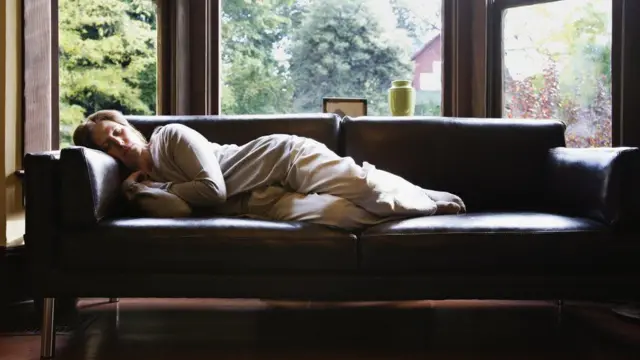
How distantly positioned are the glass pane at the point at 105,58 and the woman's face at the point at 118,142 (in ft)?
2.17

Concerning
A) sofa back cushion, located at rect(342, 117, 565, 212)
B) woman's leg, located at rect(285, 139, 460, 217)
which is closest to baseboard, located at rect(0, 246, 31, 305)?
woman's leg, located at rect(285, 139, 460, 217)

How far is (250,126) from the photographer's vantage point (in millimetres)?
2559

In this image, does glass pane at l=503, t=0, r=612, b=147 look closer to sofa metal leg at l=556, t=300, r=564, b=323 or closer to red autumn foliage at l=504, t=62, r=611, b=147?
red autumn foliage at l=504, t=62, r=611, b=147

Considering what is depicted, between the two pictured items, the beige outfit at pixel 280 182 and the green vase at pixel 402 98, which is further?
the green vase at pixel 402 98

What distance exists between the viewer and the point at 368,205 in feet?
6.60

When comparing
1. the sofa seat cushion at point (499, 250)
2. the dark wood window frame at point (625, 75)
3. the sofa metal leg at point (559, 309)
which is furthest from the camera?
the dark wood window frame at point (625, 75)

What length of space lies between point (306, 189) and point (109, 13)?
1488mm

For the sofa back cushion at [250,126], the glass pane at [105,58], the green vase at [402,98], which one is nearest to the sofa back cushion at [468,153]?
the sofa back cushion at [250,126]

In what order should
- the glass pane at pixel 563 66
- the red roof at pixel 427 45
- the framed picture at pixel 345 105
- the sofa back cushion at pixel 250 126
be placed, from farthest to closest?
the red roof at pixel 427 45 → the framed picture at pixel 345 105 → the glass pane at pixel 563 66 → the sofa back cushion at pixel 250 126

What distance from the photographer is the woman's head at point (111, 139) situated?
223 centimetres

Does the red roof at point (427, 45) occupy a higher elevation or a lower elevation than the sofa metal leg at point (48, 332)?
higher

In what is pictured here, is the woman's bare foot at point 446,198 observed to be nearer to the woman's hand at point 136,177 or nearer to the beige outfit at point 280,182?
the beige outfit at point 280,182

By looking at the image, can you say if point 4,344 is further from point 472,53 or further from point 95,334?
point 472,53

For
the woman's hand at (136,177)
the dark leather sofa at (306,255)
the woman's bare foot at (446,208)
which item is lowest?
the dark leather sofa at (306,255)
